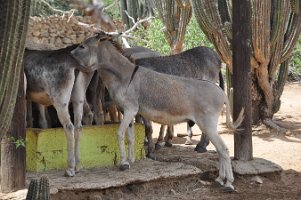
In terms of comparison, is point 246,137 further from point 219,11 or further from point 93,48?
point 219,11

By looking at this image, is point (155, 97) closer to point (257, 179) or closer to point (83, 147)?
point (83, 147)

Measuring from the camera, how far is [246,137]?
8.49 meters

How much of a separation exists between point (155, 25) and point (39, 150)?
41.4 feet

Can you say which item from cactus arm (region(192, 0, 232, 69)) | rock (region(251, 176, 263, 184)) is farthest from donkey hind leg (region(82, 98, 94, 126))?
cactus arm (region(192, 0, 232, 69))

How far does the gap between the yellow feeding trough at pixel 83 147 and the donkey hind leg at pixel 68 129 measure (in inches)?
16.5

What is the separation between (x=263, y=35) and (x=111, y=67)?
4.63 meters

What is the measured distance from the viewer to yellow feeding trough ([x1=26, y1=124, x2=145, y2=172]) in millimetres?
7281

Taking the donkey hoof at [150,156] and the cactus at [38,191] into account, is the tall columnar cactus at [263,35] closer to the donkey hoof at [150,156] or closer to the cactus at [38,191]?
the donkey hoof at [150,156]

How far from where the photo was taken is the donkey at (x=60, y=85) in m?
6.89

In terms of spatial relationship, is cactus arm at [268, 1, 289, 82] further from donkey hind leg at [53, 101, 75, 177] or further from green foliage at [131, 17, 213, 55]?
donkey hind leg at [53, 101, 75, 177]

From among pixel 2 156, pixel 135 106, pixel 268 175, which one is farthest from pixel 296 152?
pixel 2 156

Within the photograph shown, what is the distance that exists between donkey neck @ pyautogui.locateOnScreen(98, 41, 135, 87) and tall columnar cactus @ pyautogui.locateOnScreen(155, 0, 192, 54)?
666cm

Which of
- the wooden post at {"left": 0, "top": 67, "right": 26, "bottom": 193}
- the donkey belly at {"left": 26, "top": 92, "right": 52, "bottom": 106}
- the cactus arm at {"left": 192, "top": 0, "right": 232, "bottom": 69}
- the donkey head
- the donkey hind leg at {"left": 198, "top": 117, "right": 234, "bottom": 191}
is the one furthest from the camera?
the cactus arm at {"left": 192, "top": 0, "right": 232, "bottom": 69}

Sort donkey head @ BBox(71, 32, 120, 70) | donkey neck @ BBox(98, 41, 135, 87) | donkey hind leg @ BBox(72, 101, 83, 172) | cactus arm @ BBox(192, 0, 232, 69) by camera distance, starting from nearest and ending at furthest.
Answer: donkey hind leg @ BBox(72, 101, 83, 172) < donkey head @ BBox(71, 32, 120, 70) < donkey neck @ BBox(98, 41, 135, 87) < cactus arm @ BBox(192, 0, 232, 69)
